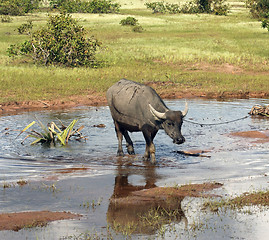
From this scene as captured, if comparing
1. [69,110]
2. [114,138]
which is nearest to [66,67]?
[69,110]

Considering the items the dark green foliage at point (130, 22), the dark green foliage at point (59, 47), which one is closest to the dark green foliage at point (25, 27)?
the dark green foliage at point (59, 47)

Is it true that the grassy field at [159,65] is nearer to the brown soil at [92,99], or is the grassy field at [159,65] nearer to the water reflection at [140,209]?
the brown soil at [92,99]

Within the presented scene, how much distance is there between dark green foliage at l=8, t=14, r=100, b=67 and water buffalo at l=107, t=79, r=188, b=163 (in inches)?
610

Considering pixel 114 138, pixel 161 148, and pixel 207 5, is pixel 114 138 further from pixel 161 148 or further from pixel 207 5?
pixel 207 5

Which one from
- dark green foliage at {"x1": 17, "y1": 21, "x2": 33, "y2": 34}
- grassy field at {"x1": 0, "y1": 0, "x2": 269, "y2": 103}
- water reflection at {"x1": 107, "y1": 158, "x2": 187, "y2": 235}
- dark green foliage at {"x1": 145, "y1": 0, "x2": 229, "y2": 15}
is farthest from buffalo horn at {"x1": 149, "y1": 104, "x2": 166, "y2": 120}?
dark green foliage at {"x1": 145, "y1": 0, "x2": 229, "y2": 15}

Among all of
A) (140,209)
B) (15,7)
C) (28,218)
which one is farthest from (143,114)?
(15,7)

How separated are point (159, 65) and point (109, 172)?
63.6 ft

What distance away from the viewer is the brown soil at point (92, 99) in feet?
63.4

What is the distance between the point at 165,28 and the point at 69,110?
102ft

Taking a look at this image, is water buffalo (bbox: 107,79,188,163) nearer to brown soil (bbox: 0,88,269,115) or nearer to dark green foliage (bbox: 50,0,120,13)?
brown soil (bbox: 0,88,269,115)

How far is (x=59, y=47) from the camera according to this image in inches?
1094

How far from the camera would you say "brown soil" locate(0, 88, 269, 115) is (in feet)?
63.4

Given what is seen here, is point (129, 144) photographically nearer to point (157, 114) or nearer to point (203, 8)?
point (157, 114)

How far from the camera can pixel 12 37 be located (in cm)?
3991
